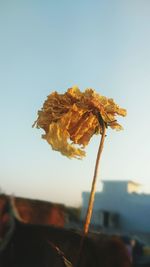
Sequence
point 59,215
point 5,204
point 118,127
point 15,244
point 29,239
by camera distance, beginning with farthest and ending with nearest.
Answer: point 59,215 < point 5,204 < point 15,244 < point 29,239 < point 118,127

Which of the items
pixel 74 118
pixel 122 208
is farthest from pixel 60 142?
pixel 122 208

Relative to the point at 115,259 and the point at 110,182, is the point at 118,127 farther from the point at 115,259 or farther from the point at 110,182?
the point at 110,182

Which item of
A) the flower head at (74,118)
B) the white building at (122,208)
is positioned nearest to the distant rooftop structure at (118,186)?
the white building at (122,208)

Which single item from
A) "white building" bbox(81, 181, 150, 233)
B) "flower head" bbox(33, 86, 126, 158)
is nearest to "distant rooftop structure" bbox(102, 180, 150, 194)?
"white building" bbox(81, 181, 150, 233)

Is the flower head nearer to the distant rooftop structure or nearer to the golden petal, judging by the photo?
the golden petal

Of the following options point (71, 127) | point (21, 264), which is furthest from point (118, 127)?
point (21, 264)

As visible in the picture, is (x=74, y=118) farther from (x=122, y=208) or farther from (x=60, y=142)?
(x=122, y=208)

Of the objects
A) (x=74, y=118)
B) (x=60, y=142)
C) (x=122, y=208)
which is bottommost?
(x=60, y=142)
